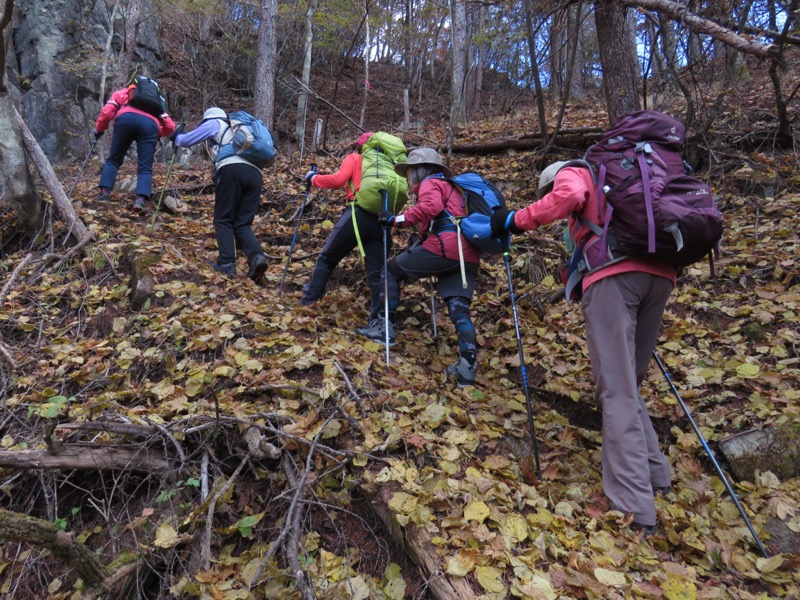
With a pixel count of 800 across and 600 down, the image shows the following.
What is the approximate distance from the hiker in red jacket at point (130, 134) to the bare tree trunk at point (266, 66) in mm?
4528

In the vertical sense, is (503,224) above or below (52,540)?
above

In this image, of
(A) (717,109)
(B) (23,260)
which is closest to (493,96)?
(A) (717,109)

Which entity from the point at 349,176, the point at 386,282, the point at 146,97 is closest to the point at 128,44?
the point at 146,97

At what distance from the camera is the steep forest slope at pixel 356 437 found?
2.44 m

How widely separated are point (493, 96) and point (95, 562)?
21897 millimetres

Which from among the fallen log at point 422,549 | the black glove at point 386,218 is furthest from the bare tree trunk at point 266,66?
the fallen log at point 422,549

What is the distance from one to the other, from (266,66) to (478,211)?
9.07 m

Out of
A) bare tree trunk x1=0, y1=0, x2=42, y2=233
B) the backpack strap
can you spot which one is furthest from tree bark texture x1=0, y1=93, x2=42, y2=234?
the backpack strap

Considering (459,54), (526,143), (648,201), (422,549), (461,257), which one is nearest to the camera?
(422,549)

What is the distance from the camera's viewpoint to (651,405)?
3.89 meters

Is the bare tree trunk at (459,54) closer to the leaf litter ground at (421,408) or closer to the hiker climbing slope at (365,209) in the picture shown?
the hiker climbing slope at (365,209)

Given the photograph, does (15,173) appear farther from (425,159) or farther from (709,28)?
(709,28)

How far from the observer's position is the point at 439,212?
4.26 meters

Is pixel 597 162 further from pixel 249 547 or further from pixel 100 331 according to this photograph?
pixel 100 331
